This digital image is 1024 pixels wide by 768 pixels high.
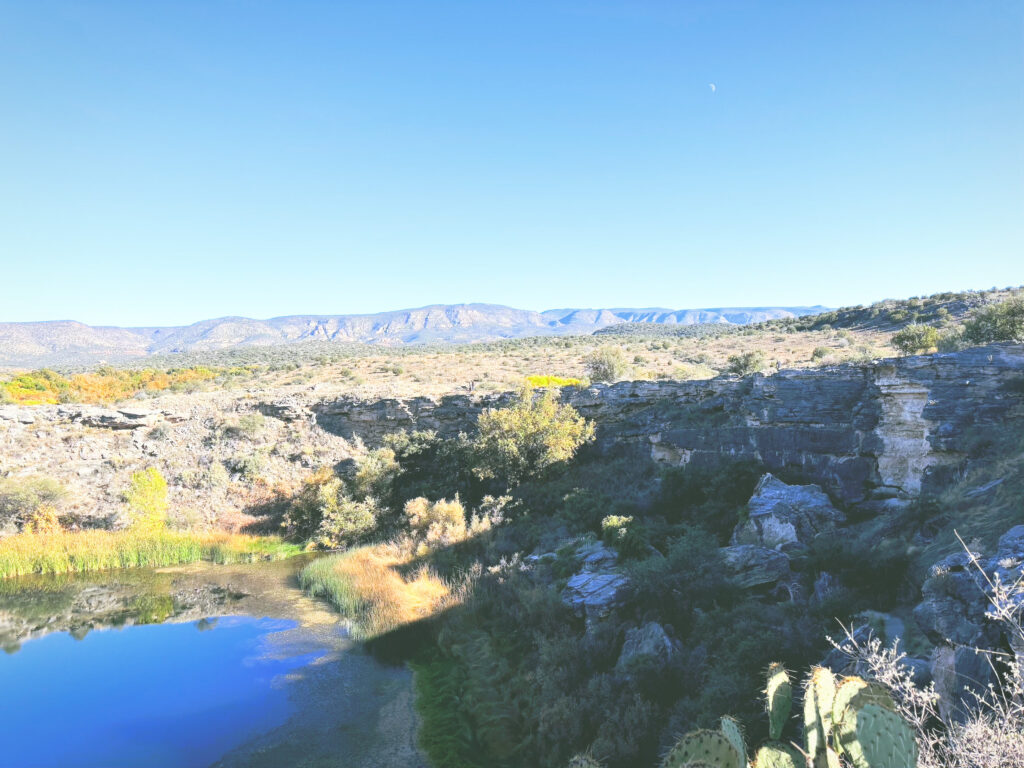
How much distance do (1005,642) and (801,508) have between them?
24.8ft

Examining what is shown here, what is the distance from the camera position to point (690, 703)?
7488mm

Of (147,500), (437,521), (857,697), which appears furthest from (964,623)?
(147,500)

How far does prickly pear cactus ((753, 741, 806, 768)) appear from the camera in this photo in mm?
4559

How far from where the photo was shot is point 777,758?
181 inches

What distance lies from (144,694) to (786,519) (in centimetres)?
1288

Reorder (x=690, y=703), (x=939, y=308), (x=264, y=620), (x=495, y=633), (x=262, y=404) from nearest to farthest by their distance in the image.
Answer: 1. (x=690, y=703)
2. (x=495, y=633)
3. (x=264, y=620)
4. (x=262, y=404)
5. (x=939, y=308)

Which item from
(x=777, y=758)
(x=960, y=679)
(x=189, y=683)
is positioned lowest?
(x=189, y=683)

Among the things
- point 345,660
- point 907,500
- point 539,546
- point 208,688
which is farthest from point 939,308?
point 208,688

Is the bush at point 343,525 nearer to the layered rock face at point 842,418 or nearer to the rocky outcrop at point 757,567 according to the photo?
the layered rock face at point 842,418

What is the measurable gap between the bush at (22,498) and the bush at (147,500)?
2113 mm

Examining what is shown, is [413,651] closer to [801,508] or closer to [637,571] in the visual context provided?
[637,571]

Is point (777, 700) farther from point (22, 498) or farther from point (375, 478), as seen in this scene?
point (22, 498)

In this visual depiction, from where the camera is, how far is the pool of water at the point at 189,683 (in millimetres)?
9297

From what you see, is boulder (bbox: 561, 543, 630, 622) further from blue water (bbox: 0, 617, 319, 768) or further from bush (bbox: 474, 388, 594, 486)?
bush (bbox: 474, 388, 594, 486)
